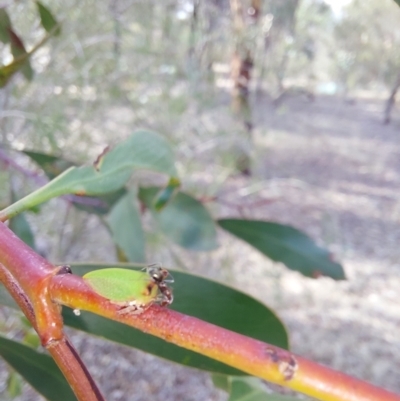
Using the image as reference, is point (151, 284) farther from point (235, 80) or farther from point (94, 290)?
point (235, 80)

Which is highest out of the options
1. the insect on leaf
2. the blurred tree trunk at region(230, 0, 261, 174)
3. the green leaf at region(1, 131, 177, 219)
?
the insect on leaf

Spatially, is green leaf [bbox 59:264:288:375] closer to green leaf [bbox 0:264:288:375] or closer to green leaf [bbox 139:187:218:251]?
green leaf [bbox 0:264:288:375]

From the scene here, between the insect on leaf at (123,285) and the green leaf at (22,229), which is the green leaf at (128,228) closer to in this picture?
the green leaf at (22,229)

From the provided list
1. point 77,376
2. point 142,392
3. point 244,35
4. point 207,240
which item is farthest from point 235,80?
point 77,376

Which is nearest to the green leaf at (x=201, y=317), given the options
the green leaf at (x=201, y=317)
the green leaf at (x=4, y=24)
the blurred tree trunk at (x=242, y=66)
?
the green leaf at (x=201, y=317)

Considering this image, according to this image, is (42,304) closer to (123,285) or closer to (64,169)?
(123,285)

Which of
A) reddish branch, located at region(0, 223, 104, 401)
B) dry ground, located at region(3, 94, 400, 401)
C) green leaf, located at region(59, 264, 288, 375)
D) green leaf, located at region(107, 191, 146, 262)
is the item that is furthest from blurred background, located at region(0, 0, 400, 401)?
reddish branch, located at region(0, 223, 104, 401)
